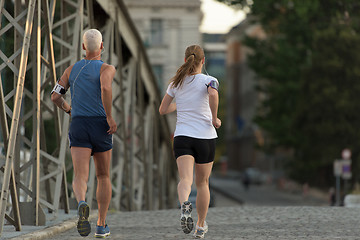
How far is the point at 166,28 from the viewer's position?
66.5 metres

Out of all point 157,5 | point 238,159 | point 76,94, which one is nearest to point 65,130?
point 76,94

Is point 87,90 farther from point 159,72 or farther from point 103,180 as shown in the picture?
point 159,72

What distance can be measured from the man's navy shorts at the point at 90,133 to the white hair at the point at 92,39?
0.62m

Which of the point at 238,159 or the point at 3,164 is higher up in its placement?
the point at 3,164

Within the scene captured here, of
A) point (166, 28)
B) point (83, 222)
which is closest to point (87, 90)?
point (83, 222)

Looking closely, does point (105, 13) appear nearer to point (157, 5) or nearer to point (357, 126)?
point (357, 126)

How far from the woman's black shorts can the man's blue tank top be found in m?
0.72

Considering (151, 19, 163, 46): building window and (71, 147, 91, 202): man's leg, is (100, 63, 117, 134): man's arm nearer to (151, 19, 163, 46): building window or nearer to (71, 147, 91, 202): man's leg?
(71, 147, 91, 202): man's leg

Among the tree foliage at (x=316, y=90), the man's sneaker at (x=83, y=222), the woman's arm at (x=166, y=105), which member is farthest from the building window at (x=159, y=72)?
the man's sneaker at (x=83, y=222)

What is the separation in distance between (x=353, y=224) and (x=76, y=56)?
174 inches

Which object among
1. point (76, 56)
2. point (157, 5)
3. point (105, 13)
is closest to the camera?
point (76, 56)

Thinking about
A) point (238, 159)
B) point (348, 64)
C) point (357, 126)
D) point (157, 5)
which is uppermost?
point (157, 5)

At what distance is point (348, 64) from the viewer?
153ft

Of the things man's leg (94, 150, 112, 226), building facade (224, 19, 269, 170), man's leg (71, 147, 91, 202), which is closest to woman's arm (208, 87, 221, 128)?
man's leg (94, 150, 112, 226)
